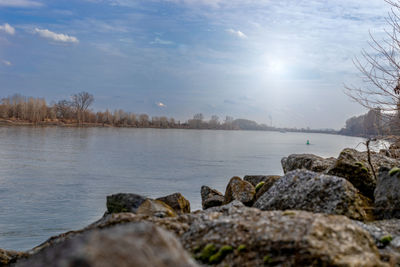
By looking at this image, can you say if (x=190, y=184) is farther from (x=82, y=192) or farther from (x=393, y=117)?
(x=393, y=117)

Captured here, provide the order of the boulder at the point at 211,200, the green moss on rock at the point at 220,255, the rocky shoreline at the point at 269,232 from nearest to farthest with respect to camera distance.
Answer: the rocky shoreline at the point at 269,232 → the green moss on rock at the point at 220,255 → the boulder at the point at 211,200

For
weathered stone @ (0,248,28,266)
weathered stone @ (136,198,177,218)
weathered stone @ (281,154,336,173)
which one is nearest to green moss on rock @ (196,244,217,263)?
weathered stone @ (136,198,177,218)

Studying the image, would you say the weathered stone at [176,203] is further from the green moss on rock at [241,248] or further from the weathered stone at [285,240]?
the green moss on rock at [241,248]

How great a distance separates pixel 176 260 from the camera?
2406mm

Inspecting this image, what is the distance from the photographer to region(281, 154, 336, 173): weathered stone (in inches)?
403

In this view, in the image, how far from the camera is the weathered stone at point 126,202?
24.6 feet

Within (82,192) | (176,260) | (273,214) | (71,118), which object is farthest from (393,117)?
(71,118)

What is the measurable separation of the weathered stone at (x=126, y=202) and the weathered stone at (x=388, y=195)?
512 centimetres

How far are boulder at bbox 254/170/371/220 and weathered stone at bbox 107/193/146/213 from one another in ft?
9.52

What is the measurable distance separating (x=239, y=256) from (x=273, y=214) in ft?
3.13

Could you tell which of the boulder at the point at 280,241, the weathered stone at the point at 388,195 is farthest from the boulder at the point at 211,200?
the boulder at the point at 280,241

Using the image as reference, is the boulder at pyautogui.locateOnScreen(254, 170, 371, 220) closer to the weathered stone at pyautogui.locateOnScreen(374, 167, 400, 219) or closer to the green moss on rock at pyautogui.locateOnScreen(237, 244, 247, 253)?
the weathered stone at pyautogui.locateOnScreen(374, 167, 400, 219)

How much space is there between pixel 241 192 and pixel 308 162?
2.42m

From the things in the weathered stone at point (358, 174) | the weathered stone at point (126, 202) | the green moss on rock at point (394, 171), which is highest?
the green moss on rock at point (394, 171)
